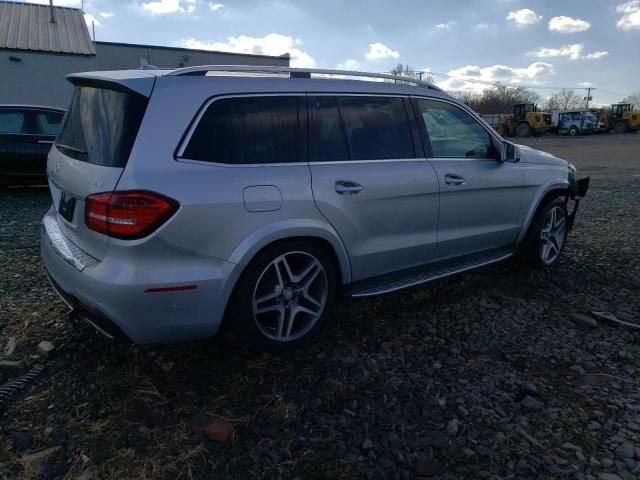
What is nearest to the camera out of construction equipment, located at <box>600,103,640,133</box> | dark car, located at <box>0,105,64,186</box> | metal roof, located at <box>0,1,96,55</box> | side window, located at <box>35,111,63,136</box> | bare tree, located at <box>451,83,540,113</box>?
dark car, located at <box>0,105,64,186</box>

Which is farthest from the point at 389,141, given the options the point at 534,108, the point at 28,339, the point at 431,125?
the point at 534,108

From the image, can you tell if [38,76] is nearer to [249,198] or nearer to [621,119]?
[249,198]

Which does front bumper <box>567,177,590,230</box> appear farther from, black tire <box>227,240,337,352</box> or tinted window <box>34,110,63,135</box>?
tinted window <box>34,110,63,135</box>

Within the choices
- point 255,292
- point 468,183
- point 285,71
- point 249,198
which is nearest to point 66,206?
point 249,198

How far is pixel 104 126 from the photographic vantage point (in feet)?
9.23

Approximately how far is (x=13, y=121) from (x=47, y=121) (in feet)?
1.65

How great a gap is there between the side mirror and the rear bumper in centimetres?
273

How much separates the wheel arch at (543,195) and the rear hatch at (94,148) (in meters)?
3.51

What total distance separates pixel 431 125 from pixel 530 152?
1.38 meters

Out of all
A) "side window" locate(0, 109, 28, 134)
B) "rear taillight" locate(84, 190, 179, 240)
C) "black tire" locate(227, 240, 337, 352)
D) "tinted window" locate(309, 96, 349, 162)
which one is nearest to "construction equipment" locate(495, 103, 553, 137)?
"side window" locate(0, 109, 28, 134)

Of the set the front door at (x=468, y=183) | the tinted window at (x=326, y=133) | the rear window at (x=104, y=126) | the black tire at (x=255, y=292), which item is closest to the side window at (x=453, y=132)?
the front door at (x=468, y=183)

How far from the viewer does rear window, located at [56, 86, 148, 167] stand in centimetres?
266

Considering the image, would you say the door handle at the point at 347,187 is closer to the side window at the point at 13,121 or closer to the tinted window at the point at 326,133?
the tinted window at the point at 326,133

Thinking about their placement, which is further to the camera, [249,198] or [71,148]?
[71,148]
